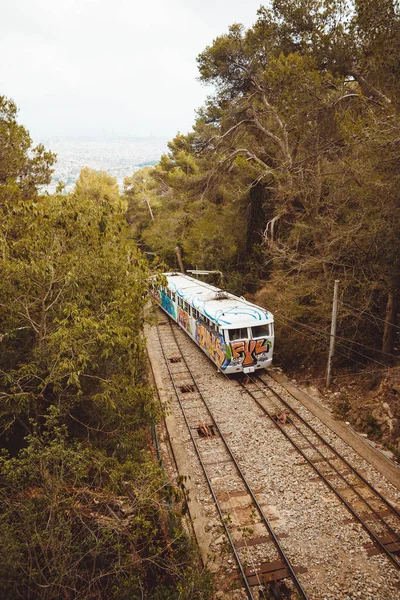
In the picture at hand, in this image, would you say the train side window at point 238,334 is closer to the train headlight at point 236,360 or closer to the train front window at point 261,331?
the train front window at point 261,331

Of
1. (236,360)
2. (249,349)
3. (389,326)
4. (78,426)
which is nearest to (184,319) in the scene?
(236,360)

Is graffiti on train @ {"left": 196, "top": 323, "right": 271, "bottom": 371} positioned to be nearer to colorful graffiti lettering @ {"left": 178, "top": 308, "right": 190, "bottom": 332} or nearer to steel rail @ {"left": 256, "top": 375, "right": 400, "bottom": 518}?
steel rail @ {"left": 256, "top": 375, "right": 400, "bottom": 518}

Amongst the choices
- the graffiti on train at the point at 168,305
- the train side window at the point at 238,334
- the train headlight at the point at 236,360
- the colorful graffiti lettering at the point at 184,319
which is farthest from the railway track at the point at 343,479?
the graffiti on train at the point at 168,305

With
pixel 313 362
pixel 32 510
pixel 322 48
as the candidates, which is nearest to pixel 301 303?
pixel 313 362

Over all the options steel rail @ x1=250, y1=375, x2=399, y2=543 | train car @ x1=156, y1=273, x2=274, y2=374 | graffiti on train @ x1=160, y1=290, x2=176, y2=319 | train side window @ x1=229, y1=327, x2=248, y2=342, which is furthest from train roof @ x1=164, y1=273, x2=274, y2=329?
steel rail @ x1=250, y1=375, x2=399, y2=543

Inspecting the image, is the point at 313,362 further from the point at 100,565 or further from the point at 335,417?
the point at 100,565
